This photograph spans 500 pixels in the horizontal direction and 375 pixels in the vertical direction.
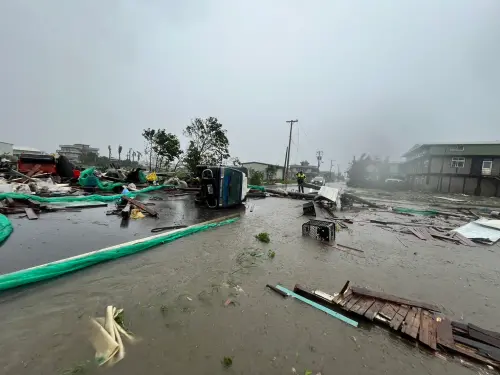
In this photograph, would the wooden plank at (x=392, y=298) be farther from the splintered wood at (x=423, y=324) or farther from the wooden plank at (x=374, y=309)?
the wooden plank at (x=374, y=309)

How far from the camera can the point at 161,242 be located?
598 centimetres

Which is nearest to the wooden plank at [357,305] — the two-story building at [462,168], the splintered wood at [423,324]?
the splintered wood at [423,324]

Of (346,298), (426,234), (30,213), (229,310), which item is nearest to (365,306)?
(346,298)

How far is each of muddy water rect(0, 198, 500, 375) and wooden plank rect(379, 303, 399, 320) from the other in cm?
31

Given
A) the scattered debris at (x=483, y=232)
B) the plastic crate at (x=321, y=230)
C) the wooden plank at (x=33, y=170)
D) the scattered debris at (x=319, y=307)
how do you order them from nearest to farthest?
the scattered debris at (x=319, y=307), the plastic crate at (x=321, y=230), the scattered debris at (x=483, y=232), the wooden plank at (x=33, y=170)

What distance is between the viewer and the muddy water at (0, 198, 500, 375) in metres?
2.47

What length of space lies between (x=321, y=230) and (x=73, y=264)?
625 centimetres

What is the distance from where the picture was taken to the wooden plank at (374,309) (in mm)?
3272

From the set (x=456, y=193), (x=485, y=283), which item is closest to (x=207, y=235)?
(x=485, y=283)

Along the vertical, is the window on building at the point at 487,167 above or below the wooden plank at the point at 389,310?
above

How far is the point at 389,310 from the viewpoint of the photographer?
3.46 metres

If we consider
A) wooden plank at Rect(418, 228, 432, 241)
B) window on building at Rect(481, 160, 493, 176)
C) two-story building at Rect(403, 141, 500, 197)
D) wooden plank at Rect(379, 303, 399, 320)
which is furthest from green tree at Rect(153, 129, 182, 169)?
window on building at Rect(481, 160, 493, 176)

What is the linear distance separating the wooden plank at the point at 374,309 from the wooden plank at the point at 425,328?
505mm

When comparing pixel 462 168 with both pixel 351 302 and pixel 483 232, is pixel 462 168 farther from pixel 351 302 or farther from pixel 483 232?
pixel 351 302
